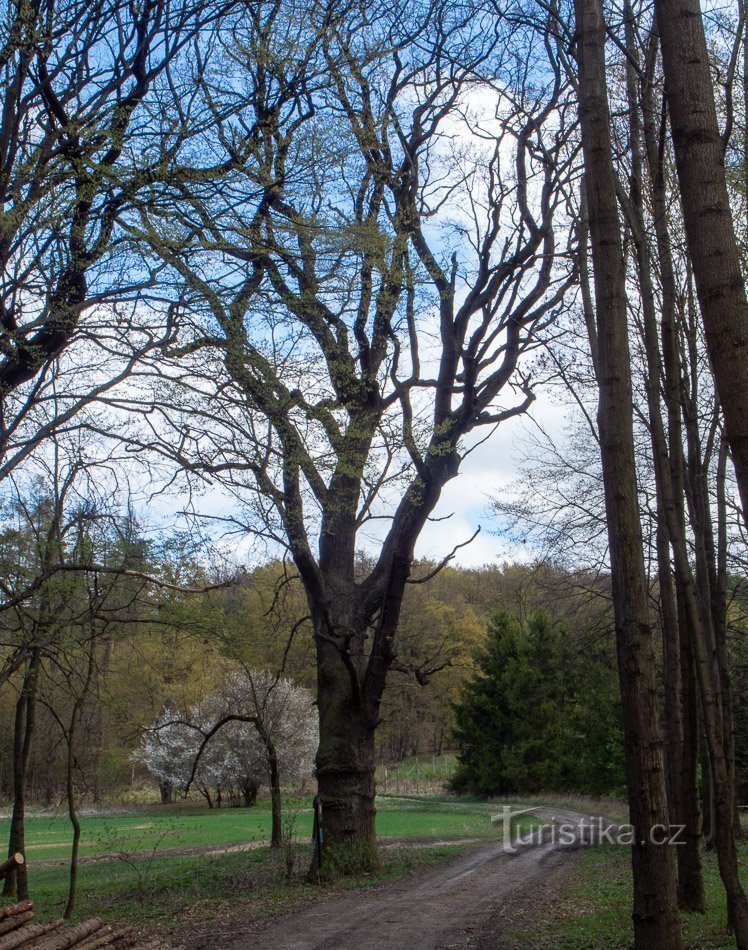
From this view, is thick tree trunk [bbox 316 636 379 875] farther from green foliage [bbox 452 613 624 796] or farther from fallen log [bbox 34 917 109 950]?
green foliage [bbox 452 613 624 796]

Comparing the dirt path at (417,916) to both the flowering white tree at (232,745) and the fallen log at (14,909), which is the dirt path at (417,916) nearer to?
the fallen log at (14,909)

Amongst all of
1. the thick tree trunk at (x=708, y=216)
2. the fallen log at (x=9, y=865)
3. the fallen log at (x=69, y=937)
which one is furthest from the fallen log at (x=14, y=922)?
the thick tree trunk at (x=708, y=216)

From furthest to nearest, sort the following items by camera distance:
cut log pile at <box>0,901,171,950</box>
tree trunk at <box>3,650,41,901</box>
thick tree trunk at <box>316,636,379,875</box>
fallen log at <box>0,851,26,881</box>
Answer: thick tree trunk at <box>316,636,379,875</box> < tree trunk at <box>3,650,41,901</box> < fallen log at <box>0,851,26,881</box> < cut log pile at <box>0,901,171,950</box>

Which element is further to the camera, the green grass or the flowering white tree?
the flowering white tree

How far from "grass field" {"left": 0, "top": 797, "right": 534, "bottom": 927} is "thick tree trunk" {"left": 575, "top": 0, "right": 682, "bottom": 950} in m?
6.45

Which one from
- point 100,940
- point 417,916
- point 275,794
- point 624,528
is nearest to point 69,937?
point 100,940

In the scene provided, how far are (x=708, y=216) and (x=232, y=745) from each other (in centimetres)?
3484

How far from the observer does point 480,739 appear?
37.4 meters

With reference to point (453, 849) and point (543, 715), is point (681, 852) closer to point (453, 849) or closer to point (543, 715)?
point (453, 849)

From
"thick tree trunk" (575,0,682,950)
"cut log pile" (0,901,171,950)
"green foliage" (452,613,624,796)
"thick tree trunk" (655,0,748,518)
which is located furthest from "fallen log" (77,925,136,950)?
"green foliage" (452,613,624,796)

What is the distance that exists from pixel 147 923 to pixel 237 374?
6.49 m

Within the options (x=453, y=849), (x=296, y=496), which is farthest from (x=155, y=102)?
(x=453, y=849)

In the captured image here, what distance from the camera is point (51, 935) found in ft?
19.0

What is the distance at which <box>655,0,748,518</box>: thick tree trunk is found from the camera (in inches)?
163
